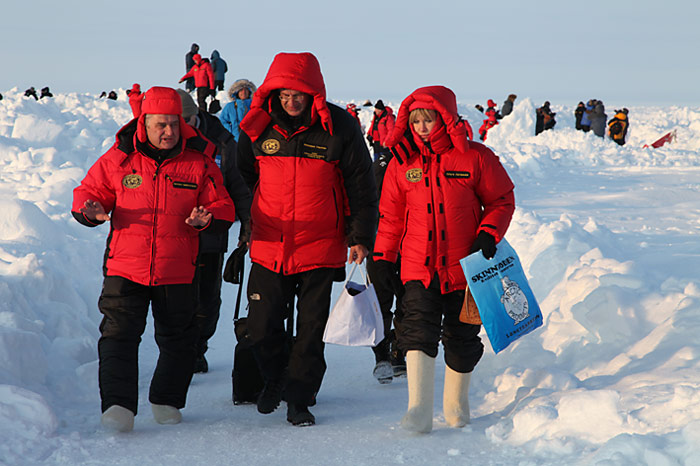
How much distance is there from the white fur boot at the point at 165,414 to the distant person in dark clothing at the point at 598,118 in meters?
28.4

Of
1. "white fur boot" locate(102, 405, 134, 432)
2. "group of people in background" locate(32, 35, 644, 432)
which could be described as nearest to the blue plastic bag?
"group of people in background" locate(32, 35, 644, 432)

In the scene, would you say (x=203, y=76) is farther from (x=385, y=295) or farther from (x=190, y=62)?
(x=385, y=295)

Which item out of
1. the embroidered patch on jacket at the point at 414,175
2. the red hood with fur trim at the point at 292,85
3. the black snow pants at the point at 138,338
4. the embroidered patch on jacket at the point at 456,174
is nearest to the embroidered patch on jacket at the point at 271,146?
the red hood with fur trim at the point at 292,85

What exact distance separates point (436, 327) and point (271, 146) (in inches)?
56.4

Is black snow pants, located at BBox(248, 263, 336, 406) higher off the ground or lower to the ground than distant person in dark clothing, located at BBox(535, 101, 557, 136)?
lower

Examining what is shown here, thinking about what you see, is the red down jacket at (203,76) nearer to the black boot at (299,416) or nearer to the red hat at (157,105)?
the red hat at (157,105)

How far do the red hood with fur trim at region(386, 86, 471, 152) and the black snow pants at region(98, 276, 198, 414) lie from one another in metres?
1.55

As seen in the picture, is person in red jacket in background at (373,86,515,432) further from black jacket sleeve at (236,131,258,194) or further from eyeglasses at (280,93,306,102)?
black jacket sleeve at (236,131,258,194)

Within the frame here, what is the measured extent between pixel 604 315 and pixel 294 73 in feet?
9.80

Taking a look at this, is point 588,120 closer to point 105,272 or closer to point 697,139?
point 697,139

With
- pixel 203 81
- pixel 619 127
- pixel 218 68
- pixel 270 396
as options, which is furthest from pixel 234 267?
pixel 619 127

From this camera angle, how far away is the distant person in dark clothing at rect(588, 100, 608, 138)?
3061cm

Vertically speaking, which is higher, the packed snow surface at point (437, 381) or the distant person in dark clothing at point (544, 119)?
the distant person in dark clothing at point (544, 119)

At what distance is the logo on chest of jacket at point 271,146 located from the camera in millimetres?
4777
